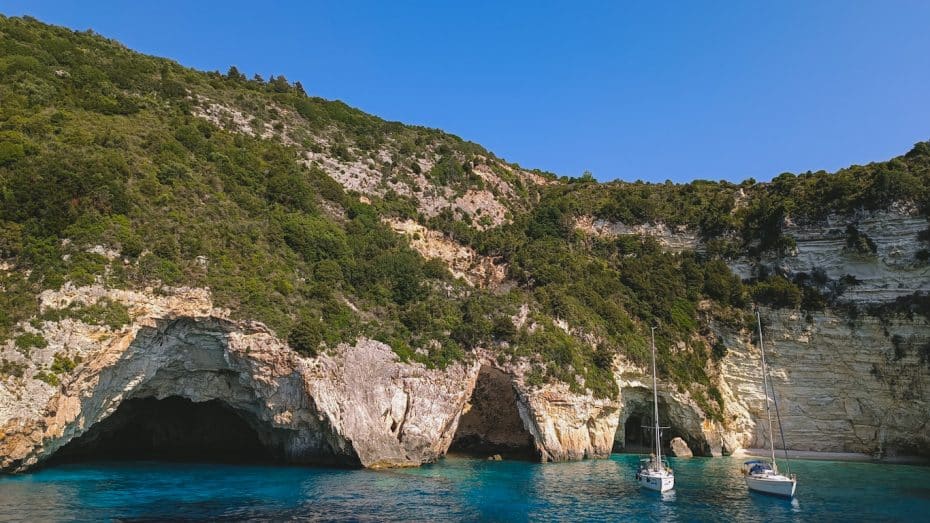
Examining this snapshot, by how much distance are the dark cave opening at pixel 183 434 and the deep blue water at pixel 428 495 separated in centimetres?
755

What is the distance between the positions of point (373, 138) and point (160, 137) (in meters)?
28.9

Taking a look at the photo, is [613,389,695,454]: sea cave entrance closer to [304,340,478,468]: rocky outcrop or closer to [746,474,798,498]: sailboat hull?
[746,474,798,498]: sailboat hull

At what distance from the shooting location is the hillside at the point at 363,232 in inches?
1313

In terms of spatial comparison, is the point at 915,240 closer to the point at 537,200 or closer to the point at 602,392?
the point at 602,392

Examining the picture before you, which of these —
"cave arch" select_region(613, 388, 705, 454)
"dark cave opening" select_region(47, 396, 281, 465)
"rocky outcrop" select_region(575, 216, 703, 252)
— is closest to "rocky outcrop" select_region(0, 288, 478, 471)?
"dark cave opening" select_region(47, 396, 281, 465)

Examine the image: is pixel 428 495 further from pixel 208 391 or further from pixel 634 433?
pixel 634 433

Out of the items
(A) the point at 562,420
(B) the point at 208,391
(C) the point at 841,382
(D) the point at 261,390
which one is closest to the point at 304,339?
(D) the point at 261,390

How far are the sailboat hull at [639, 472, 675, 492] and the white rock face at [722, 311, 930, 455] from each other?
2593cm

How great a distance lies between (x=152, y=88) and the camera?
55.4 metres

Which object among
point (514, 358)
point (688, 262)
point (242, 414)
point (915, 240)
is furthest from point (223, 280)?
point (915, 240)

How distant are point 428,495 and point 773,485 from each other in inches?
759

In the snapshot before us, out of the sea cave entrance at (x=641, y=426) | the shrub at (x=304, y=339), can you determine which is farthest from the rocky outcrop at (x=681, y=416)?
the shrub at (x=304, y=339)

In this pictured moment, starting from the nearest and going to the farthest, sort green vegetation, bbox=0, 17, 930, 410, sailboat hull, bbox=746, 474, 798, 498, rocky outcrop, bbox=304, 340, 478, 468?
sailboat hull, bbox=746, 474, 798, 498, green vegetation, bbox=0, 17, 930, 410, rocky outcrop, bbox=304, 340, 478, 468

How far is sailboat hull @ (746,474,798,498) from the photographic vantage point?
31.3m
